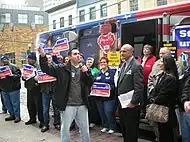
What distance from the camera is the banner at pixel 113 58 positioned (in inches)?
280

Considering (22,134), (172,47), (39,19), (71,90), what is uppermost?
(39,19)

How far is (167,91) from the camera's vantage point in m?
Result: 4.71

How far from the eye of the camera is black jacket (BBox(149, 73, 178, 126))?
4707 millimetres

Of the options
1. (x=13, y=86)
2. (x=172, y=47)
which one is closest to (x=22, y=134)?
(x=13, y=86)

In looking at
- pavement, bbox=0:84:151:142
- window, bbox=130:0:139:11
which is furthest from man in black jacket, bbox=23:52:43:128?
window, bbox=130:0:139:11

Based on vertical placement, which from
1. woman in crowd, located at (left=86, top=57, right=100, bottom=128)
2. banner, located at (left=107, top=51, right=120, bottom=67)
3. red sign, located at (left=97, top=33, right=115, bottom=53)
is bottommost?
woman in crowd, located at (left=86, top=57, right=100, bottom=128)

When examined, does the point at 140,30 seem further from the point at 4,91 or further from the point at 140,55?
the point at 4,91

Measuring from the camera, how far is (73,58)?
525 centimetres

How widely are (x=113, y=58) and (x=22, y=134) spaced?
8.75 feet

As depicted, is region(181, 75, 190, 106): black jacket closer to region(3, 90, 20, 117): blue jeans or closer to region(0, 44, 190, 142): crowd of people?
region(0, 44, 190, 142): crowd of people

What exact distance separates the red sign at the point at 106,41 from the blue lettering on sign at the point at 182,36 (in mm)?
1941

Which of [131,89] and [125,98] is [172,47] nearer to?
[131,89]

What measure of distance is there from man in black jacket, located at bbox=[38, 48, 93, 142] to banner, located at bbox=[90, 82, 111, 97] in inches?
63.4

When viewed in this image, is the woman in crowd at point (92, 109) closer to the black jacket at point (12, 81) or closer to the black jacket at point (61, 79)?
the black jacket at point (12, 81)
